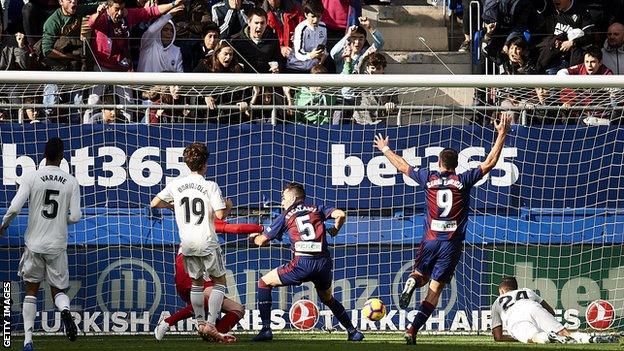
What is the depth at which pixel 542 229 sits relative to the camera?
14.8 m

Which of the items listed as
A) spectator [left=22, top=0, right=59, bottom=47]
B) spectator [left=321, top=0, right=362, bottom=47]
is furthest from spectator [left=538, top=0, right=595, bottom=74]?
spectator [left=22, top=0, right=59, bottom=47]

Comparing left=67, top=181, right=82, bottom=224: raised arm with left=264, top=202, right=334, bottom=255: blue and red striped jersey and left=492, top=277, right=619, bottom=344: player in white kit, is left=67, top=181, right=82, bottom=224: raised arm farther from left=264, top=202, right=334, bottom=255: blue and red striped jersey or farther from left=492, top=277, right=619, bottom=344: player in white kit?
left=492, top=277, right=619, bottom=344: player in white kit

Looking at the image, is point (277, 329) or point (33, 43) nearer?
point (277, 329)

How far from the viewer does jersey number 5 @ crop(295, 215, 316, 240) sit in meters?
13.2

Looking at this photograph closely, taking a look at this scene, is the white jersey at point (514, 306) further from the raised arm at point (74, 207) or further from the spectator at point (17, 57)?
the spectator at point (17, 57)

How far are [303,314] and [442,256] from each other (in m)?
2.21

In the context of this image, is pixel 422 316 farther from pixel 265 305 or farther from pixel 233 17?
pixel 233 17

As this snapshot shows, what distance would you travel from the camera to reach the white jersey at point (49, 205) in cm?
1221

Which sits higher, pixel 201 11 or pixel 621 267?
Answer: pixel 201 11

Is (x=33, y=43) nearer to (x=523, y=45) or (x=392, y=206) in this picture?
(x=392, y=206)

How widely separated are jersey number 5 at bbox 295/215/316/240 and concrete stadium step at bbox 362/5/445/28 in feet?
18.4

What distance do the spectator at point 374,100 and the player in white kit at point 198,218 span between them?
2745 mm

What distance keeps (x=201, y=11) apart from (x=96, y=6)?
1277mm

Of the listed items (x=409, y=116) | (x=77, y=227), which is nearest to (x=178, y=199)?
(x=77, y=227)
